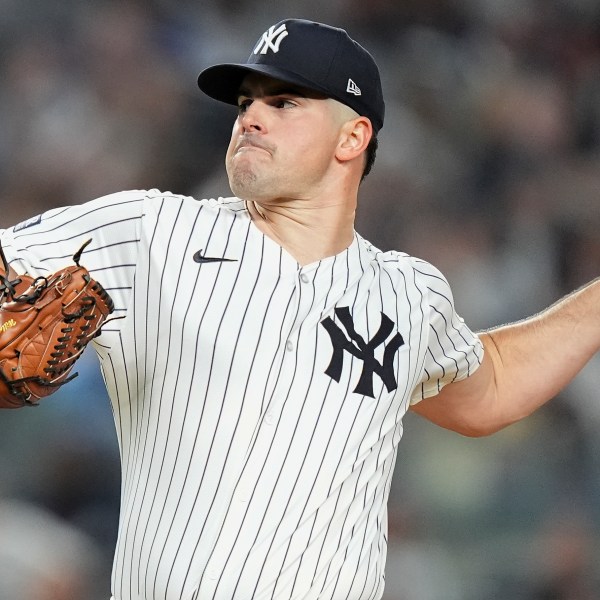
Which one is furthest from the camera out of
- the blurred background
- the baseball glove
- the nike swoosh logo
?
the blurred background

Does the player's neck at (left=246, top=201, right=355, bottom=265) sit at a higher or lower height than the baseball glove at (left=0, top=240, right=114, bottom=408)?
higher

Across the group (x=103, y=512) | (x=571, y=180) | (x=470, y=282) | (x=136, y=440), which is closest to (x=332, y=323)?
(x=136, y=440)

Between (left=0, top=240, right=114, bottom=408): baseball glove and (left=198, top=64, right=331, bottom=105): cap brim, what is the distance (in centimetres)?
62

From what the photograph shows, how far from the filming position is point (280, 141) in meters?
2.03

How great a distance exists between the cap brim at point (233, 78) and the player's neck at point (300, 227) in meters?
0.25

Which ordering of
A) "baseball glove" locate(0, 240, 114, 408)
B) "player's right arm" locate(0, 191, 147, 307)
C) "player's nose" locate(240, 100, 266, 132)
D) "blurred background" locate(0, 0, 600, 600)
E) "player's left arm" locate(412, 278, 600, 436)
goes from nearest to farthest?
"baseball glove" locate(0, 240, 114, 408)
"player's right arm" locate(0, 191, 147, 307)
"player's nose" locate(240, 100, 266, 132)
"player's left arm" locate(412, 278, 600, 436)
"blurred background" locate(0, 0, 600, 600)

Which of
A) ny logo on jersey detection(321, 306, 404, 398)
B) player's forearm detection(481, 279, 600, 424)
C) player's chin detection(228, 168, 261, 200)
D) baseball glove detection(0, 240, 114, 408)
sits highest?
player's chin detection(228, 168, 261, 200)

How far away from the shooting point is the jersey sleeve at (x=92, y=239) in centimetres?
175

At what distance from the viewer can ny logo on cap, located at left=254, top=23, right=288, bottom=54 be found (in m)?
2.05

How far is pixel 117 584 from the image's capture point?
6.34ft

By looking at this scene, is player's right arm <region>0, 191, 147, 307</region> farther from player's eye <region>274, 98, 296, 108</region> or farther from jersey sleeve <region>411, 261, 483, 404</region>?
jersey sleeve <region>411, 261, 483, 404</region>

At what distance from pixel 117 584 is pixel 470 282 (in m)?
2.21

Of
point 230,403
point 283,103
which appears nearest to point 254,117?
point 283,103

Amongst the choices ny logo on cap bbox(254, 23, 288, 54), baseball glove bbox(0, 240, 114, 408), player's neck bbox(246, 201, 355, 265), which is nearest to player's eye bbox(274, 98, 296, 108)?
ny logo on cap bbox(254, 23, 288, 54)
